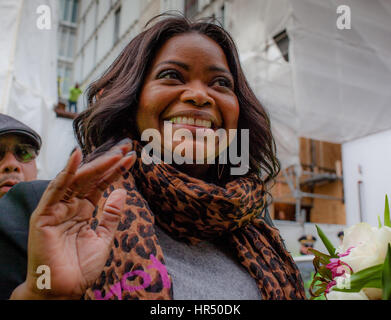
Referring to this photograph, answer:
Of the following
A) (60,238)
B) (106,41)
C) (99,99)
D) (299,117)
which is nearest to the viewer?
(60,238)

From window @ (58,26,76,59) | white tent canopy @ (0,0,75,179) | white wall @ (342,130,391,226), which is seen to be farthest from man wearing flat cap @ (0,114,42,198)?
window @ (58,26,76,59)

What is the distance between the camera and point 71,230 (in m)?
0.74

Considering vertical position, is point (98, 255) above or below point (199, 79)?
below

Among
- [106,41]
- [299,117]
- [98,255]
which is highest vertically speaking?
[106,41]

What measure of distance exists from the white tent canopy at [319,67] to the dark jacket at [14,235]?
394 centimetres

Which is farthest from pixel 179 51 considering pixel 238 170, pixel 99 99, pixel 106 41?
pixel 106 41

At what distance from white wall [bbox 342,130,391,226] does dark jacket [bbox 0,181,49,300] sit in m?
1.39

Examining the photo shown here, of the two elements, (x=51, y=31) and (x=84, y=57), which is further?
(x=84, y=57)

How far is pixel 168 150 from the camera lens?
1172 millimetres

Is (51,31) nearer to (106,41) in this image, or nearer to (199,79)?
(199,79)

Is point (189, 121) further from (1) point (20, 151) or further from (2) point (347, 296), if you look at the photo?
(1) point (20, 151)

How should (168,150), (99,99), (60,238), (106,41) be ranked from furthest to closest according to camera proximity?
(106,41) → (99,99) → (168,150) → (60,238)

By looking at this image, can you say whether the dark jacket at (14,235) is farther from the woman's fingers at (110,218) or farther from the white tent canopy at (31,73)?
the white tent canopy at (31,73)

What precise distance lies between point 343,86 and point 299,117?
0.94 metres
